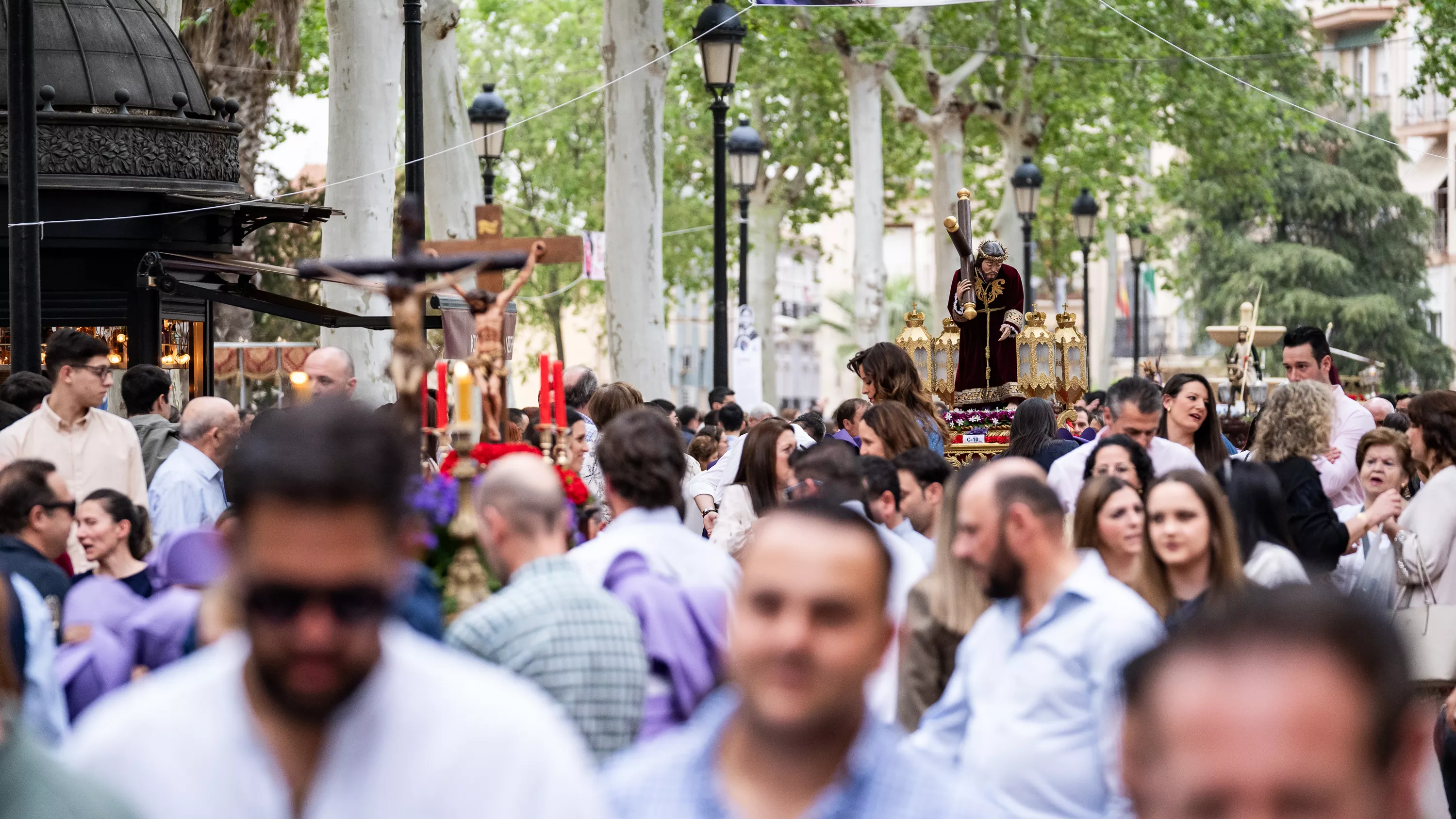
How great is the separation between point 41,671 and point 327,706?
2561mm

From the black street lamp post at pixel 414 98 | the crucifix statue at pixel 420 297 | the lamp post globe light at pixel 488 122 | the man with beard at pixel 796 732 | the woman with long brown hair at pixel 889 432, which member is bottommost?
the man with beard at pixel 796 732

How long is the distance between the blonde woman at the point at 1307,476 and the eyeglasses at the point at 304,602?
562cm

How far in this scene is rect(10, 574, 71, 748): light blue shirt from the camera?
4340mm

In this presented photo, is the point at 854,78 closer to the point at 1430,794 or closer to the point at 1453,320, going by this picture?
the point at 1430,794

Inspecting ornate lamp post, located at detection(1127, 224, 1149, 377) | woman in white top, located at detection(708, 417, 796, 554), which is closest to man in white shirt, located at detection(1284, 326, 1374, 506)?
woman in white top, located at detection(708, 417, 796, 554)

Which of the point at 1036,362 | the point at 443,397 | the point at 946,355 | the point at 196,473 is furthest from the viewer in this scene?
the point at 946,355

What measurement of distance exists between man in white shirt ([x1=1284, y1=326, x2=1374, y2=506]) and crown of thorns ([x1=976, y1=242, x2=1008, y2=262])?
146 inches

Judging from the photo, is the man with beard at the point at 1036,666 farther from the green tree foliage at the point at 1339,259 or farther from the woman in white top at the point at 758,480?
the green tree foliage at the point at 1339,259

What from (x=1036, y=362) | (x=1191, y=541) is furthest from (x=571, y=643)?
(x=1036, y=362)

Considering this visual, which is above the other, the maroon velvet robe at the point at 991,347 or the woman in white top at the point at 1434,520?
the maroon velvet robe at the point at 991,347

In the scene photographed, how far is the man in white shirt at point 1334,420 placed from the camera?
370 inches

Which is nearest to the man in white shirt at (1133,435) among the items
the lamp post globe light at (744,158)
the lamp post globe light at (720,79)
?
the lamp post globe light at (720,79)

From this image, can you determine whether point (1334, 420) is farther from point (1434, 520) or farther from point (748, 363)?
point (748, 363)

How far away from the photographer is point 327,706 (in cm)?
227
